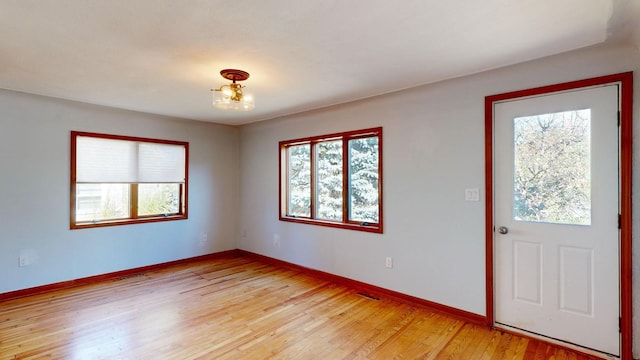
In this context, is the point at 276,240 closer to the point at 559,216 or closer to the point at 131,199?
the point at 131,199

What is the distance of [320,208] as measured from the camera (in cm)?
448

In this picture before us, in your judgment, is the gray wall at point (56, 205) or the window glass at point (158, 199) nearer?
the gray wall at point (56, 205)

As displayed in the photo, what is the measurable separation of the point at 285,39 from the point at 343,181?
7.37 feet

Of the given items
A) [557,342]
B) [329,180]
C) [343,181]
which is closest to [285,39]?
[343,181]

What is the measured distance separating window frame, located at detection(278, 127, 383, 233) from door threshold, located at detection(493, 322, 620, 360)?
146 cm

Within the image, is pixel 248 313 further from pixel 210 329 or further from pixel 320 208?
pixel 320 208

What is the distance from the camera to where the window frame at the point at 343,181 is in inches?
144

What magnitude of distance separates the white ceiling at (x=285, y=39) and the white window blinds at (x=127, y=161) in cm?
98

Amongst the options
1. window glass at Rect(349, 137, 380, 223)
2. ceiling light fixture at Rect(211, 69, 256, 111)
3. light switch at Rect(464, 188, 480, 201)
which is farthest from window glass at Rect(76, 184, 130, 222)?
light switch at Rect(464, 188, 480, 201)

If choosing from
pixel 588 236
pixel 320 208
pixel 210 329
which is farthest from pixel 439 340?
pixel 320 208

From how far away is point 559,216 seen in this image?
250 cm

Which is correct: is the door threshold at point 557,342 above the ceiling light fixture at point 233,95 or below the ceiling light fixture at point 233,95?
below

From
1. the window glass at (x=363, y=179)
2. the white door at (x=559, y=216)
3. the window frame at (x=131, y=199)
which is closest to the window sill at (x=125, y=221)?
the window frame at (x=131, y=199)

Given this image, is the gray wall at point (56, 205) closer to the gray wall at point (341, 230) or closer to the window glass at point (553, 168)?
the gray wall at point (341, 230)
